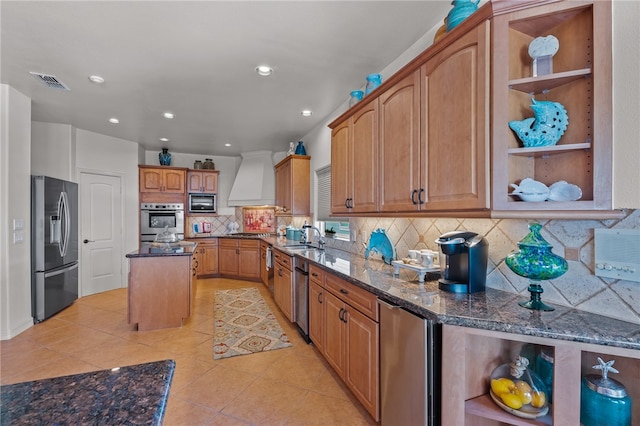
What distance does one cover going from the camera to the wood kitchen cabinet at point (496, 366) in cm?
106

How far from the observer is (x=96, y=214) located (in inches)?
194

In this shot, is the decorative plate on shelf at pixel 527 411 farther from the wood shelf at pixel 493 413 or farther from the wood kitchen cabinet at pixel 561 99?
the wood kitchen cabinet at pixel 561 99

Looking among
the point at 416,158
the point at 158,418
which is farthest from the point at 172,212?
the point at 158,418

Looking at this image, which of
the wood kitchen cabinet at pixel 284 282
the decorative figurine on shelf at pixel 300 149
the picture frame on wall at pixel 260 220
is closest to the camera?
the wood kitchen cabinet at pixel 284 282

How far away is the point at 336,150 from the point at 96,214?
458 cm

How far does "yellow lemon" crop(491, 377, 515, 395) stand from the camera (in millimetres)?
1229

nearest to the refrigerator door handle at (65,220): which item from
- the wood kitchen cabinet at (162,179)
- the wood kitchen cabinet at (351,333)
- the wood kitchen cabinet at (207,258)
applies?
the wood kitchen cabinet at (162,179)

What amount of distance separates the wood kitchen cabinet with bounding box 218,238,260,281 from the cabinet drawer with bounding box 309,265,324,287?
315 centimetres

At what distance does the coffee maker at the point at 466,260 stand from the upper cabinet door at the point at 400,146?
329 mm

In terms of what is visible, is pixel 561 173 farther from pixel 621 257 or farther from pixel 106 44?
pixel 106 44

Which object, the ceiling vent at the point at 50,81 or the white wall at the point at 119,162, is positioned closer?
the ceiling vent at the point at 50,81

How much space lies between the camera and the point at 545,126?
4.27 ft

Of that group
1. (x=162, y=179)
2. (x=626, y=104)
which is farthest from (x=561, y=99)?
(x=162, y=179)

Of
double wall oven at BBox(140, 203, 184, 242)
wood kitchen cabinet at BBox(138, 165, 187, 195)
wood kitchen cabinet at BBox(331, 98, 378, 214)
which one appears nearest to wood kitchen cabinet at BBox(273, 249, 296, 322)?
wood kitchen cabinet at BBox(331, 98, 378, 214)
